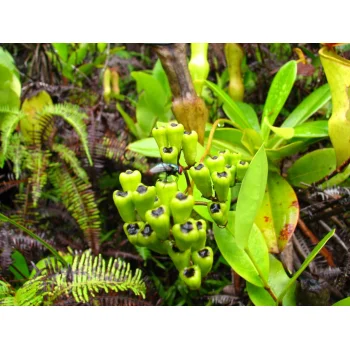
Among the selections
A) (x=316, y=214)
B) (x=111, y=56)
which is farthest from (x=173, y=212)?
(x=111, y=56)

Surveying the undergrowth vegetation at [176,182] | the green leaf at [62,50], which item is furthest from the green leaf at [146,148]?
the green leaf at [62,50]

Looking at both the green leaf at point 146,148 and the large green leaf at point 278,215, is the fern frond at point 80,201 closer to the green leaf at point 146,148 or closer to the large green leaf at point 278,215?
the green leaf at point 146,148

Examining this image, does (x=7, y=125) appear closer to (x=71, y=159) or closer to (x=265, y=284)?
(x=71, y=159)

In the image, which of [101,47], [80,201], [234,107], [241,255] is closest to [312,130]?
[234,107]

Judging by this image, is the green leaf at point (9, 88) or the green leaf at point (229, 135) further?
the green leaf at point (9, 88)

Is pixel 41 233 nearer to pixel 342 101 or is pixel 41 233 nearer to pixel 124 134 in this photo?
pixel 124 134

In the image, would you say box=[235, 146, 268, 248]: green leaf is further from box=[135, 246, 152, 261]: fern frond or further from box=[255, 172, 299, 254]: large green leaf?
box=[135, 246, 152, 261]: fern frond
